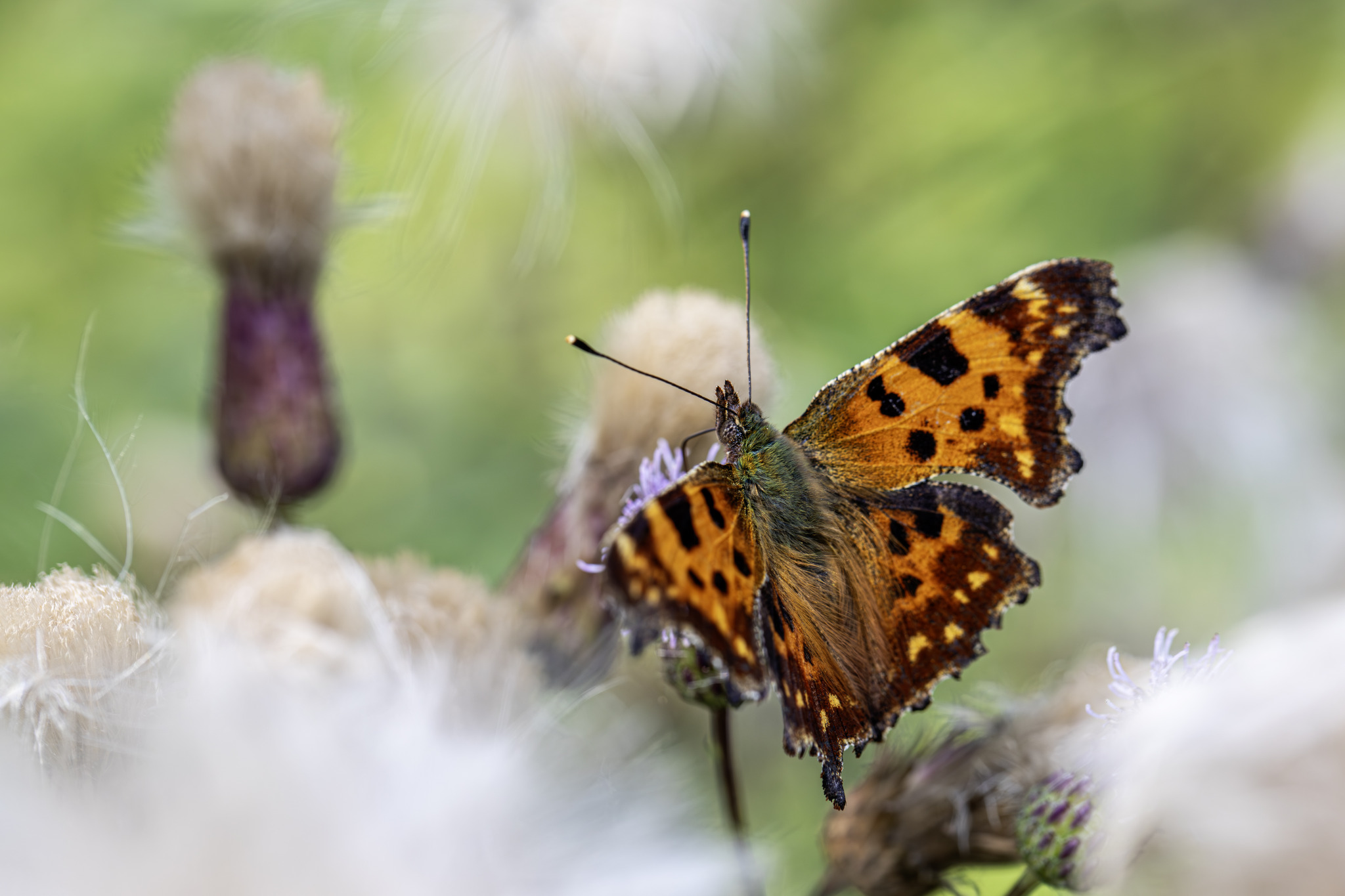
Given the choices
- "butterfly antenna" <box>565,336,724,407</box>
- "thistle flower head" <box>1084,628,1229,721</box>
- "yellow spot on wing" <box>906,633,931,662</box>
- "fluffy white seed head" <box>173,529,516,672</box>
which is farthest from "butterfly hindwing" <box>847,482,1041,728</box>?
"fluffy white seed head" <box>173,529,516,672</box>

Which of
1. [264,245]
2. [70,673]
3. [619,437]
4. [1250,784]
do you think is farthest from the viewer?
[264,245]

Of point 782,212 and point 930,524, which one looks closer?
point 930,524

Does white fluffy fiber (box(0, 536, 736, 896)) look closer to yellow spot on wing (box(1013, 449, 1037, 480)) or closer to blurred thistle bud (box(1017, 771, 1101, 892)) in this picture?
blurred thistle bud (box(1017, 771, 1101, 892))

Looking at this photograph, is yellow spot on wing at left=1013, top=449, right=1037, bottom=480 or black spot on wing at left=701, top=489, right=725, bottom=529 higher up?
black spot on wing at left=701, top=489, right=725, bottom=529

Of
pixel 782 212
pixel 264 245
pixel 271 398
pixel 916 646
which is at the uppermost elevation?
pixel 782 212

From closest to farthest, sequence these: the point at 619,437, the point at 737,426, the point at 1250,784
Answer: the point at 1250,784 → the point at 737,426 → the point at 619,437

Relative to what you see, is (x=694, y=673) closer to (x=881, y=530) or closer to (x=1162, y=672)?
(x=881, y=530)

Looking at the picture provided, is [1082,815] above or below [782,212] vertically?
below

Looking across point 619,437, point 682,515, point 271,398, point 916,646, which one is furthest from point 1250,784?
point 271,398
